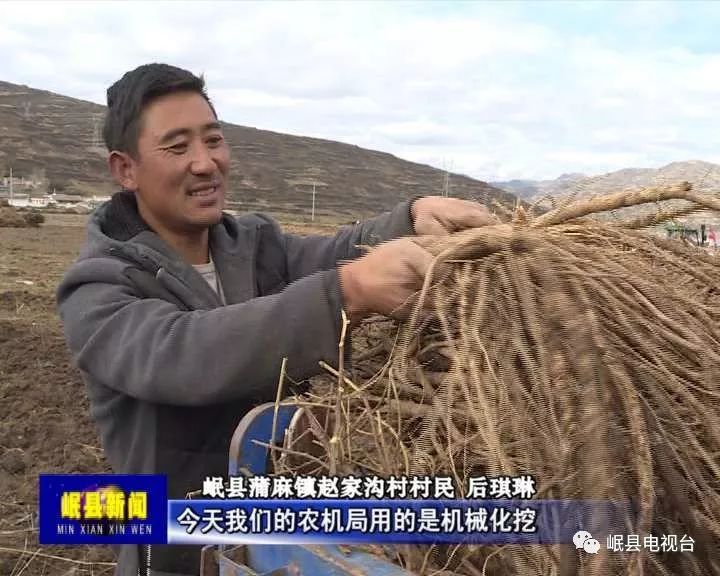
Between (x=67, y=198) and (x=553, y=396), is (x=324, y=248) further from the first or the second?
(x=67, y=198)

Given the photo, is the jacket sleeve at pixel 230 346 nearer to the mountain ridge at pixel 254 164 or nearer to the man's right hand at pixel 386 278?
the man's right hand at pixel 386 278

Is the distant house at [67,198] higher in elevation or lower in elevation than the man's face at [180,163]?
higher

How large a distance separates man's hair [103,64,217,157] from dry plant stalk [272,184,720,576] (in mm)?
944

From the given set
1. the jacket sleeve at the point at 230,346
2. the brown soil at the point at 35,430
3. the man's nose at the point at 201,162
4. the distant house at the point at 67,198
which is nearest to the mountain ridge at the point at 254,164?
the distant house at the point at 67,198

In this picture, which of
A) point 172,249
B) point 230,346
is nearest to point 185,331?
point 230,346

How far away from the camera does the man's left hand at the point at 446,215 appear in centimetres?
188

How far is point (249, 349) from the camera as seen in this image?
1508mm

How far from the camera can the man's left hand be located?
73.9 inches

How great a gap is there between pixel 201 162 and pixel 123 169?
0.86 feet

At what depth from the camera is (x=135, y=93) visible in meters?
2.01

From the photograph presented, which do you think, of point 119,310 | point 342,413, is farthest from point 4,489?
point 342,413

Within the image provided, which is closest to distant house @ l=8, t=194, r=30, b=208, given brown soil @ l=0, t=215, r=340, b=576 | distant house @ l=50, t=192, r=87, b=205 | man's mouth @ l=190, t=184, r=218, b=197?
distant house @ l=50, t=192, r=87, b=205

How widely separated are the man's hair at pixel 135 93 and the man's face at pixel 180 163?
2cm

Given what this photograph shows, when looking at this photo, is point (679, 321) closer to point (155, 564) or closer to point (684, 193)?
point (684, 193)
